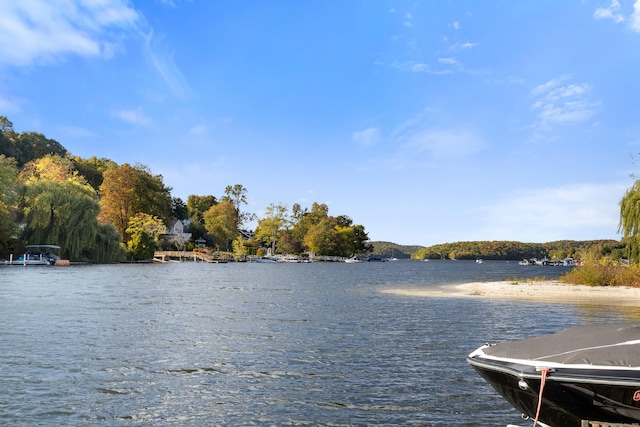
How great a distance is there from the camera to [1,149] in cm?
10000

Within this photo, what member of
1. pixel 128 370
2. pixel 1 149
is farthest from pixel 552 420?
pixel 1 149

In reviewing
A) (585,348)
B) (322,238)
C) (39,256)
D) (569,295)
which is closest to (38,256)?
(39,256)

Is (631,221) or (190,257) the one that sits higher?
(631,221)

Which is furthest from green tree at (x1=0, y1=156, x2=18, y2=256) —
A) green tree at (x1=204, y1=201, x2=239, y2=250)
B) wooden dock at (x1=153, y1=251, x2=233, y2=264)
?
green tree at (x1=204, y1=201, x2=239, y2=250)

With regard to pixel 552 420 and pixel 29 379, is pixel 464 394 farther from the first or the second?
pixel 29 379

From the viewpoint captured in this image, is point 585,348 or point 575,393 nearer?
point 575,393

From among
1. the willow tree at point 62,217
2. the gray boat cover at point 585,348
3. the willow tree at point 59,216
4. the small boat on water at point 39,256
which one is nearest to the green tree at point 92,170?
the willow tree at point 62,217

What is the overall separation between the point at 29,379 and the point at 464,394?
9048 mm

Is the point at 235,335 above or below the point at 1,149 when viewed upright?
below

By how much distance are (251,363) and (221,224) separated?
11545 cm

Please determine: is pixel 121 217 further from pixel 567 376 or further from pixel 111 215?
pixel 567 376

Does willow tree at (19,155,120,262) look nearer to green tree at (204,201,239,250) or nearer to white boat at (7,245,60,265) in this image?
white boat at (7,245,60,265)

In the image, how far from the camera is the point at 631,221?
37.4 meters

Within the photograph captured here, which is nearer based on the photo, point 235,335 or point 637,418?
point 637,418
